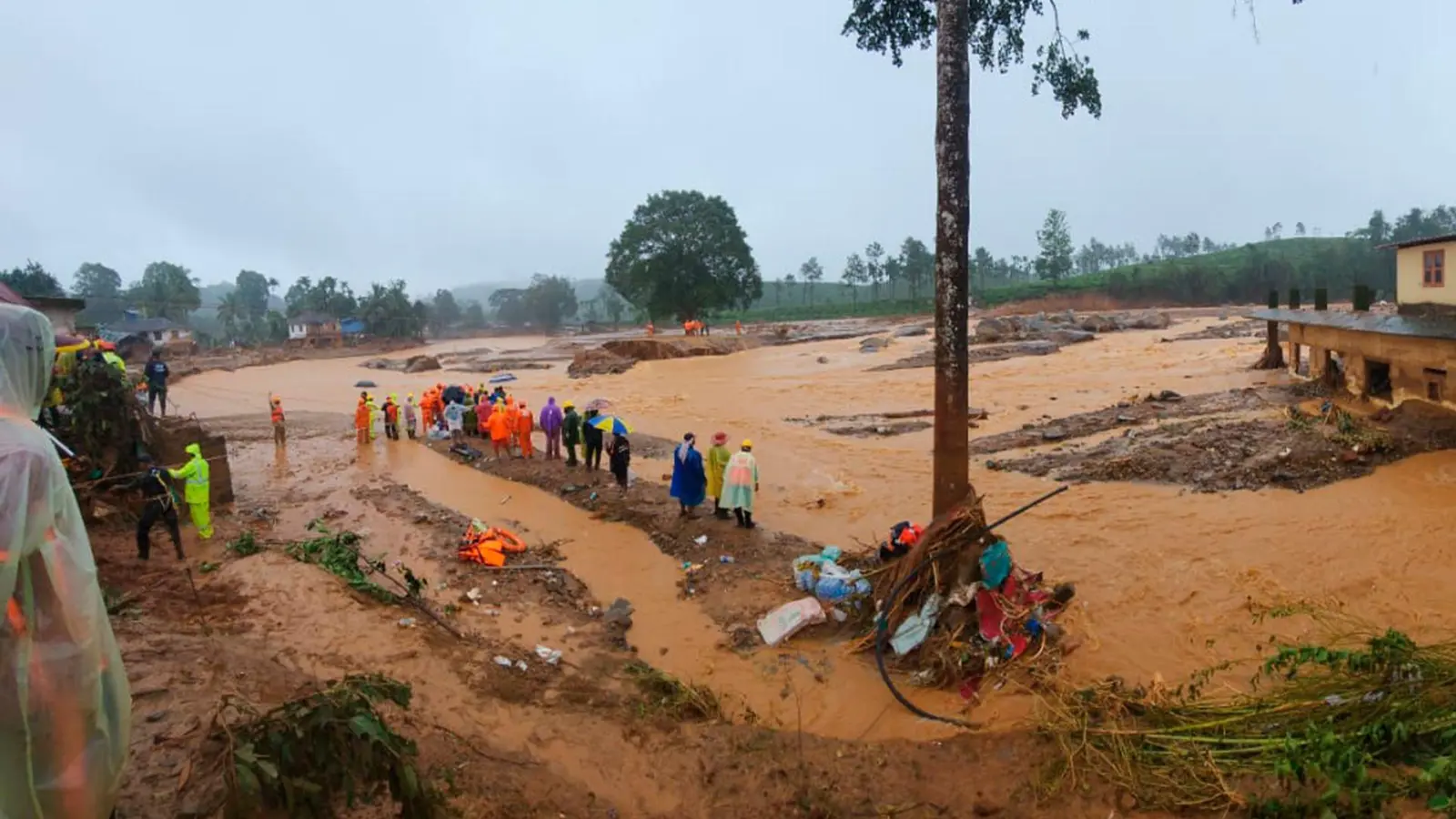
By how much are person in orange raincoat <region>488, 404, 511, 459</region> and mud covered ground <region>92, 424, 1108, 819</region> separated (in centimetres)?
600

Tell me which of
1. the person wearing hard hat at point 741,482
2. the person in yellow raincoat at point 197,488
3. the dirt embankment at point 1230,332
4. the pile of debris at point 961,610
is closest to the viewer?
the pile of debris at point 961,610

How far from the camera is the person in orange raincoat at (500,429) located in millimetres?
15227

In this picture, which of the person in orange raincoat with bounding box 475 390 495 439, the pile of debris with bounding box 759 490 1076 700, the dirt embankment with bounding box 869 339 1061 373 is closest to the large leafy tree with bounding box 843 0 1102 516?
the pile of debris with bounding box 759 490 1076 700

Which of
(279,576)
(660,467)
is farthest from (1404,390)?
(279,576)

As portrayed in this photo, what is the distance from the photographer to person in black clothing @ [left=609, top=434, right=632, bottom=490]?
39.2 ft

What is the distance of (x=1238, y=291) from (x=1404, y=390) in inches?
2084

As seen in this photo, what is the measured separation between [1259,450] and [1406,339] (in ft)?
11.9

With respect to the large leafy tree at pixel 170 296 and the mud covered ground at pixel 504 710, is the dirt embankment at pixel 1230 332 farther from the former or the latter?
the large leafy tree at pixel 170 296

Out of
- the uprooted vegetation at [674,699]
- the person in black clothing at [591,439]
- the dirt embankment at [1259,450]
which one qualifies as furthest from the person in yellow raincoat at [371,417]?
the uprooted vegetation at [674,699]

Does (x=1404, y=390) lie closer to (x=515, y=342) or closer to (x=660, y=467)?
(x=660, y=467)

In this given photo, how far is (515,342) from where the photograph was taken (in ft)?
219

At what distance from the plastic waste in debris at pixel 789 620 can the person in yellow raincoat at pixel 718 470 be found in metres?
3.04

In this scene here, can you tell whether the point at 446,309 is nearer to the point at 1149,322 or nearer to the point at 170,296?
the point at 170,296

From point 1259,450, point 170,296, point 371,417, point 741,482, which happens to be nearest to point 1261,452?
point 1259,450
